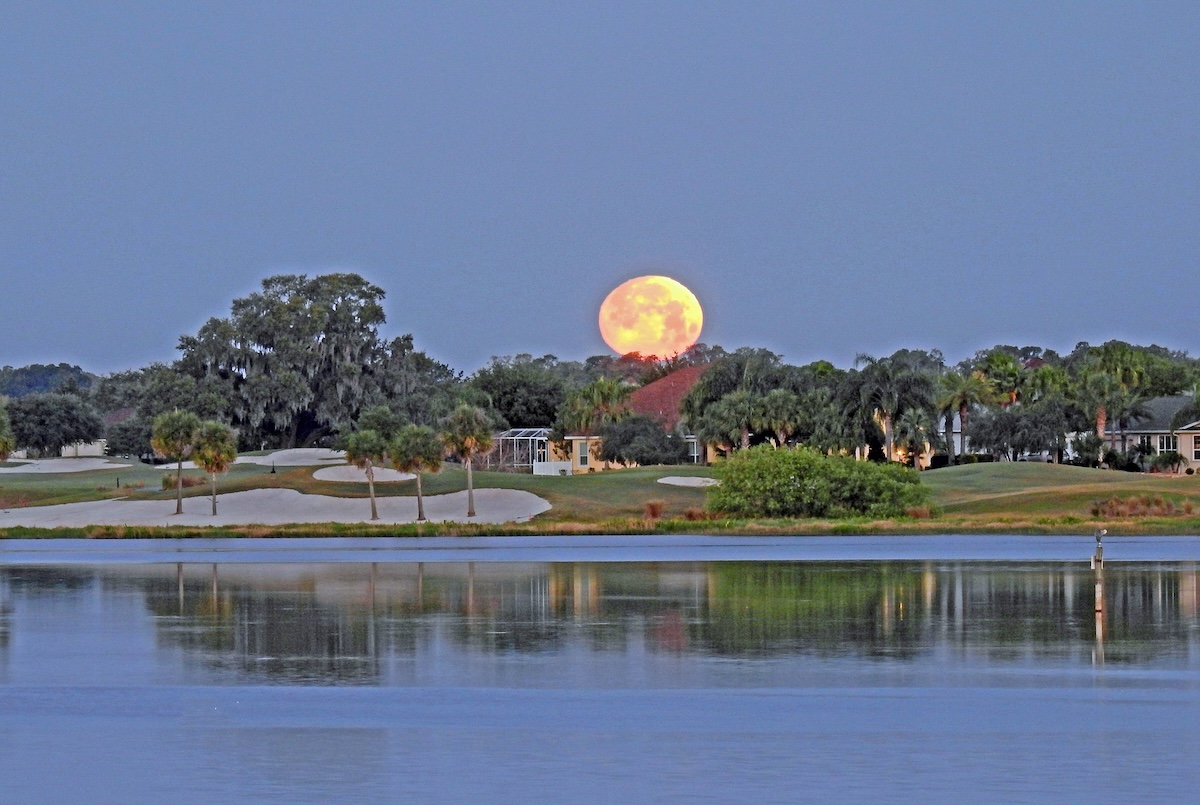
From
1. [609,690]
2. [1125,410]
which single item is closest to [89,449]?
[1125,410]

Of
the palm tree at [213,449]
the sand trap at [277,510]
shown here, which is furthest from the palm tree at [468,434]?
the palm tree at [213,449]

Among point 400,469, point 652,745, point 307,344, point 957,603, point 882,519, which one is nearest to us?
point 652,745

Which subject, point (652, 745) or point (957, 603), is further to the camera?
point (957, 603)

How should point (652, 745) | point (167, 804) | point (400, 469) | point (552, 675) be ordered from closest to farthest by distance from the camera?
1. point (167, 804)
2. point (652, 745)
3. point (552, 675)
4. point (400, 469)

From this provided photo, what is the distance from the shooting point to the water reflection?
Answer: 2181 cm

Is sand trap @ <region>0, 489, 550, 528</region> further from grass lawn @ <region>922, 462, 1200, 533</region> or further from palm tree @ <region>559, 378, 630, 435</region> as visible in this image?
palm tree @ <region>559, 378, 630, 435</region>

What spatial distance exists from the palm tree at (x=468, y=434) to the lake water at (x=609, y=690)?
3235 centimetres

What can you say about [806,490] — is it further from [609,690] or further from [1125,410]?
[1125,410]

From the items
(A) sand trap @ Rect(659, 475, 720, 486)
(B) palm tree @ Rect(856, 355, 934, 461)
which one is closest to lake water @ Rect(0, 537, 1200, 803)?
(A) sand trap @ Rect(659, 475, 720, 486)

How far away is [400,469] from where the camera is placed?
68.3 metres

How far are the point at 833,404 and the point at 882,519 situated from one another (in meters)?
36.3

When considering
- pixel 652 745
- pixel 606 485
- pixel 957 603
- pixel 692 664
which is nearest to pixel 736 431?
pixel 606 485

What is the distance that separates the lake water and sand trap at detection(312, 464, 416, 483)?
4348 cm

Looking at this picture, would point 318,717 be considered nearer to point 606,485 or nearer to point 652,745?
point 652,745
